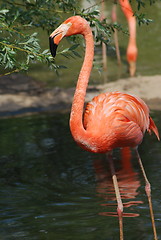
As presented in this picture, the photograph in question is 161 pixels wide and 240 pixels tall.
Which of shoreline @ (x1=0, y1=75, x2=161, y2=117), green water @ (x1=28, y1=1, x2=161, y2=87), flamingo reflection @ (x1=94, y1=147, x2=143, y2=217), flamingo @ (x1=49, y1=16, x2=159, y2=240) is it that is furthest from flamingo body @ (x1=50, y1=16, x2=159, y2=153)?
green water @ (x1=28, y1=1, x2=161, y2=87)

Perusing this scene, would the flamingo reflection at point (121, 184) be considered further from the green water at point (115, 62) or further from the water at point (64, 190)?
the green water at point (115, 62)

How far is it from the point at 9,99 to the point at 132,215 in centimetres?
548

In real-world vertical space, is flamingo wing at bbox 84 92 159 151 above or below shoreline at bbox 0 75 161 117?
above

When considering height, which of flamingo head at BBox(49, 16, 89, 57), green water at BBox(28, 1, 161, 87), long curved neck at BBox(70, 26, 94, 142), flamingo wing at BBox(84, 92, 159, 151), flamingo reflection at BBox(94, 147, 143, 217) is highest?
flamingo head at BBox(49, 16, 89, 57)

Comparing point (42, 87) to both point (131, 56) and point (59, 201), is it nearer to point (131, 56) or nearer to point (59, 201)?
point (131, 56)

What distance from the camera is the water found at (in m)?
4.86

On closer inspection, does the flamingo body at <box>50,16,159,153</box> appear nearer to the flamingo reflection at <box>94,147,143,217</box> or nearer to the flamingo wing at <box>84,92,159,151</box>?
the flamingo wing at <box>84,92,159,151</box>

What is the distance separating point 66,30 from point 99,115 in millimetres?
772

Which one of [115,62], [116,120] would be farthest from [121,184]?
[115,62]

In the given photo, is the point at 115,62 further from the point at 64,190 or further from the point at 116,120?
the point at 116,120

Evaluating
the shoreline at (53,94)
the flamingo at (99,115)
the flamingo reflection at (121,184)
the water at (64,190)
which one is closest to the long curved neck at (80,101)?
the flamingo at (99,115)

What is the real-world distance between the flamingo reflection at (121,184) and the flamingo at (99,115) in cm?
37

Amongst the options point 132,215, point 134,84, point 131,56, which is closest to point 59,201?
point 132,215

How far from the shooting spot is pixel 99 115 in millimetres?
4559
